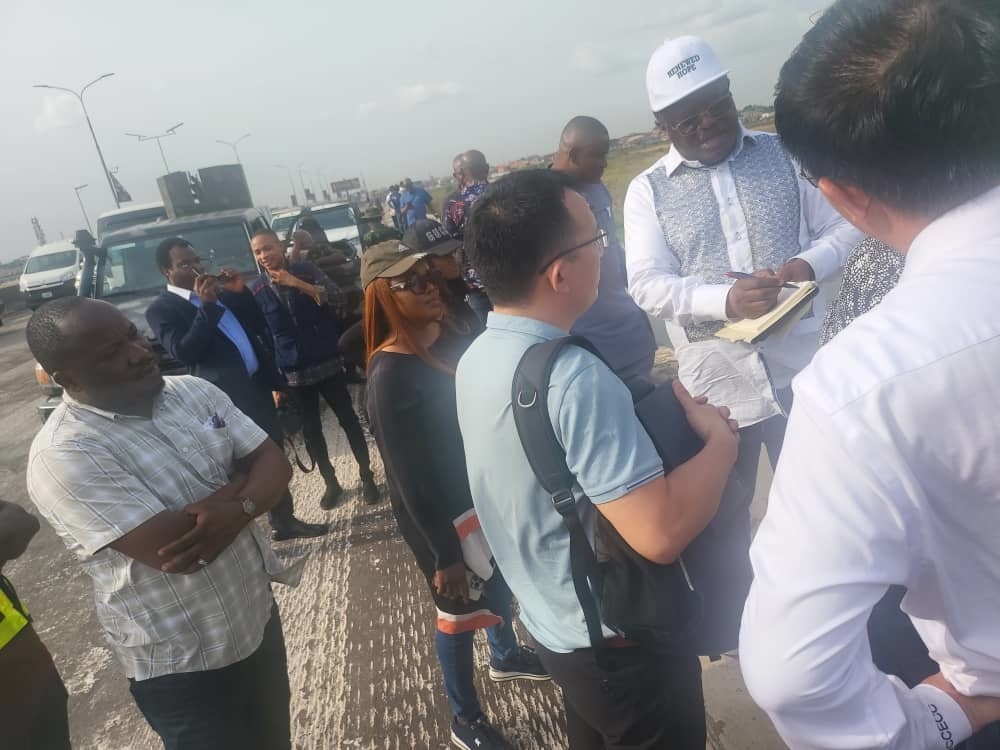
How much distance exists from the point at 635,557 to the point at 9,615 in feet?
5.93

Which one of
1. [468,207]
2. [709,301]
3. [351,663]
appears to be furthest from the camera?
[468,207]

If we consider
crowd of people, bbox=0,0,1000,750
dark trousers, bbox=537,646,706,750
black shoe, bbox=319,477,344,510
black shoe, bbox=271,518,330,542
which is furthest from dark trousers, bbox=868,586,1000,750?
black shoe, bbox=319,477,344,510

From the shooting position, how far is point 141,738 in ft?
9.00

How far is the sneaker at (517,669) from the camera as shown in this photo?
2.63m

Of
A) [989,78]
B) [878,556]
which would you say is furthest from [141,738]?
[989,78]

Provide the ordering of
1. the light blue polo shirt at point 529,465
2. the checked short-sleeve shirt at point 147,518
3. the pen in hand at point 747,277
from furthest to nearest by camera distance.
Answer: the pen in hand at point 747,277 < the checked short-sleeve shirt at point 147,518 < the light blue polo shirt at point 529,465

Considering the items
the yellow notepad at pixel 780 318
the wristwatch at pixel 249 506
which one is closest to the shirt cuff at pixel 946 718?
the yellow notepad at pixel 780 318

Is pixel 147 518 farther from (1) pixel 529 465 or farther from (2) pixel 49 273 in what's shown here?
(2) pixel 49 273

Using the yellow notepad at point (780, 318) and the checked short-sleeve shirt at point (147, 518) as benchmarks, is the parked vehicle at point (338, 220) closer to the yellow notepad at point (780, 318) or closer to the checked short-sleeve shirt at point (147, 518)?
the checked short-sleeve shirt at point (147, 518)

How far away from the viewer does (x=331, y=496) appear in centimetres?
452

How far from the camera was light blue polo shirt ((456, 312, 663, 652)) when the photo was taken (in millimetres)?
1184

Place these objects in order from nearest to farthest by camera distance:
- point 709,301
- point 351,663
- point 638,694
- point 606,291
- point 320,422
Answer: point 638,694 → point 709,301 → point 351,663 → point 606,291 → point 320,422

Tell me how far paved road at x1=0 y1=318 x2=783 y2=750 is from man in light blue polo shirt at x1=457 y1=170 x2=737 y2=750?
106 centimetres

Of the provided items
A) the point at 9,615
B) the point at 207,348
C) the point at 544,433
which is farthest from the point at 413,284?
the point at 207,348
